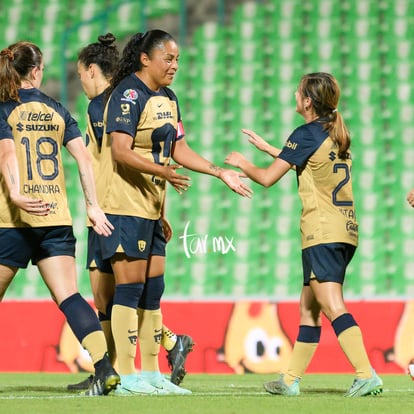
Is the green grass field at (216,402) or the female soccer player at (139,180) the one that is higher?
the female soccer player at (139,180)

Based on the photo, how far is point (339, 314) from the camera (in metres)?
5.36

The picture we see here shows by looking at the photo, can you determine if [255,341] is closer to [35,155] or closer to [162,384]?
[162,384]

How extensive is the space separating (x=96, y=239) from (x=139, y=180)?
0.67 metres

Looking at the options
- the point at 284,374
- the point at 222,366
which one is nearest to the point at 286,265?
the point at 222,366

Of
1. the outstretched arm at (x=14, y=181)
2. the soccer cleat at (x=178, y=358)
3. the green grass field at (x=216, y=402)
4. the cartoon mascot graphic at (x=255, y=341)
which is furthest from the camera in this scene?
the cartoon mascot graphic at (x=255, y=341)

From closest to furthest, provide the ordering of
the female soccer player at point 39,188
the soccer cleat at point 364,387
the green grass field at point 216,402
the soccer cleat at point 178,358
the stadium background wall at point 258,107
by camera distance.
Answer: the green grass field at point 216,402 → the female soccer player at point 39,188 → the soccer cleat at point 364,387 → the soccer cleat at point 178,358 → the stadium background wall at point 258,107

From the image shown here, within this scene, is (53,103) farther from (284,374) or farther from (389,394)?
(389,394)

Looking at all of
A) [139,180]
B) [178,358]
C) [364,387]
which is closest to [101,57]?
[139,180]

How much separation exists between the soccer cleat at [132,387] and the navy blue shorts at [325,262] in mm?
1000

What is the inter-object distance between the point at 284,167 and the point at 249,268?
461 centimetres

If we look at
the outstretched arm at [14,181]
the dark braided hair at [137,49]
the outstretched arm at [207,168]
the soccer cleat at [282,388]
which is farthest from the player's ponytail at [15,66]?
the soccer cleat at [282,388]

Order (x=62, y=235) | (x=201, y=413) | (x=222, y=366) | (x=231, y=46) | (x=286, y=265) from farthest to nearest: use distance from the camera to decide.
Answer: (x=231, y=46), (x=286, y=265), (x=222, y=366), (x=62, y=235), (x=201, y=413)

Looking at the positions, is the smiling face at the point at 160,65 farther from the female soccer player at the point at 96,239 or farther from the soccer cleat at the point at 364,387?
the soccer cleat at the point at 364,387

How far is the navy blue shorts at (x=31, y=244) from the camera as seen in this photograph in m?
5.08
